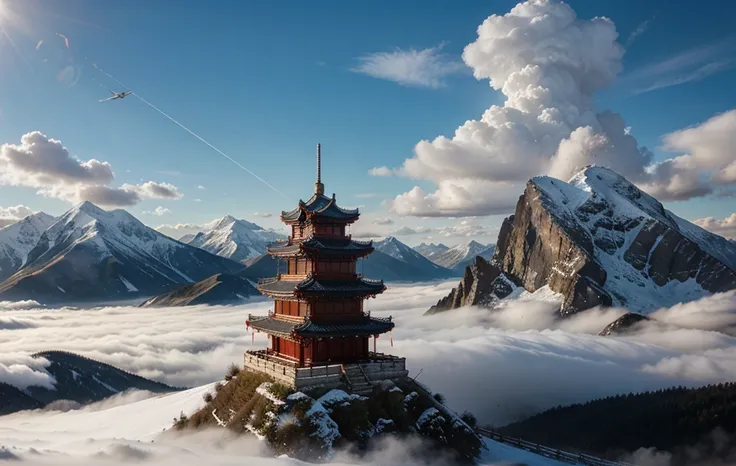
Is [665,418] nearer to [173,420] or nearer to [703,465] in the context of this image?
[703,465]

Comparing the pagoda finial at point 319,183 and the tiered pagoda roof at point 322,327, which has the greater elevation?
the pagoda finial at point 319,183

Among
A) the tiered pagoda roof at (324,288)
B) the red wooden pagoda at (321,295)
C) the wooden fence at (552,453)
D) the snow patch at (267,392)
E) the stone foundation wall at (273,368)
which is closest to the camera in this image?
the snow patch at (267,392)

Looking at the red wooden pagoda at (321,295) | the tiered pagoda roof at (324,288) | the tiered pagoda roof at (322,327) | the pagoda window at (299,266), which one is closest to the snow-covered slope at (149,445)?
the red wooden pagoda at (321,295)

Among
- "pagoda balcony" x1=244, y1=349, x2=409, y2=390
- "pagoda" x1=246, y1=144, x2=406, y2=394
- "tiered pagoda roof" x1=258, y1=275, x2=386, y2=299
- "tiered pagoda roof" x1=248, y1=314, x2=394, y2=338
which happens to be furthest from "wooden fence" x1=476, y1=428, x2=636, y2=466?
"tiered pagoda roof" x1=258, y1=275, x2=386, y2=299

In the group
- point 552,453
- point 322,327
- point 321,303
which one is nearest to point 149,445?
point 322,327

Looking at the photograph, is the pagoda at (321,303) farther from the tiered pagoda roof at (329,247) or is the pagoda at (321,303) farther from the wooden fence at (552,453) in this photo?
the wooden fence at (552,453)

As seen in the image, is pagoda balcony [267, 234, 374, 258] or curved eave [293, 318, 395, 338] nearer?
curved eave [293, 318, 395, 338]

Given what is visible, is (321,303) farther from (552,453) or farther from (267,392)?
(552,453)

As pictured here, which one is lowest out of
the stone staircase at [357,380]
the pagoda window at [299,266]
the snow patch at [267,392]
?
the snow patch at [267,392]

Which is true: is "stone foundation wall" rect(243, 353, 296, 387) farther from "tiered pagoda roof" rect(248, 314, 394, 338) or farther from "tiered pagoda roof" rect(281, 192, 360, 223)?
"tiered pagoda roof" rect(281, 192, 360, 223)
